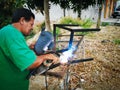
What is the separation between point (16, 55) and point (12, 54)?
47mm

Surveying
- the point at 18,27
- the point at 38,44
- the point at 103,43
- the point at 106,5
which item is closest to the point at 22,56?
the point at 18,27

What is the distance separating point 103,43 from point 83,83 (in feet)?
13.6

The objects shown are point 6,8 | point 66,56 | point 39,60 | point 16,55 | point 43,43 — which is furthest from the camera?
point 6,8

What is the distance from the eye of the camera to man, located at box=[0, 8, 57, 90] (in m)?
2.00

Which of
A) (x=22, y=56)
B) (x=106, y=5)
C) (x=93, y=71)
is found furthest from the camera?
(x=106, y=5)

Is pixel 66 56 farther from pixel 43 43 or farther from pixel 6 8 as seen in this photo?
pixel 6 8

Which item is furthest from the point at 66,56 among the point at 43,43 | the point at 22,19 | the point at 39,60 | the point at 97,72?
the point at 97,72

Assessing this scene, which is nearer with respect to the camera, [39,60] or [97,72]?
[39,60]

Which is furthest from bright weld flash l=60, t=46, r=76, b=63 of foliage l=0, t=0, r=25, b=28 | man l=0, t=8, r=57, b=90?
foliage l=0, t=0, r=25, b=28

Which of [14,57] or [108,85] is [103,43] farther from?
[14,57]

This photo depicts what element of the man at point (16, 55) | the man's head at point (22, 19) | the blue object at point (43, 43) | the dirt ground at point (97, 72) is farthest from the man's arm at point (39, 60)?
the dirt ground at point (97, 72)

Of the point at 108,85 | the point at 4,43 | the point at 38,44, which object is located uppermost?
the point at 4,43

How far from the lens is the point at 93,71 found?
5.82 m

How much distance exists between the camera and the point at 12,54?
200 cm
